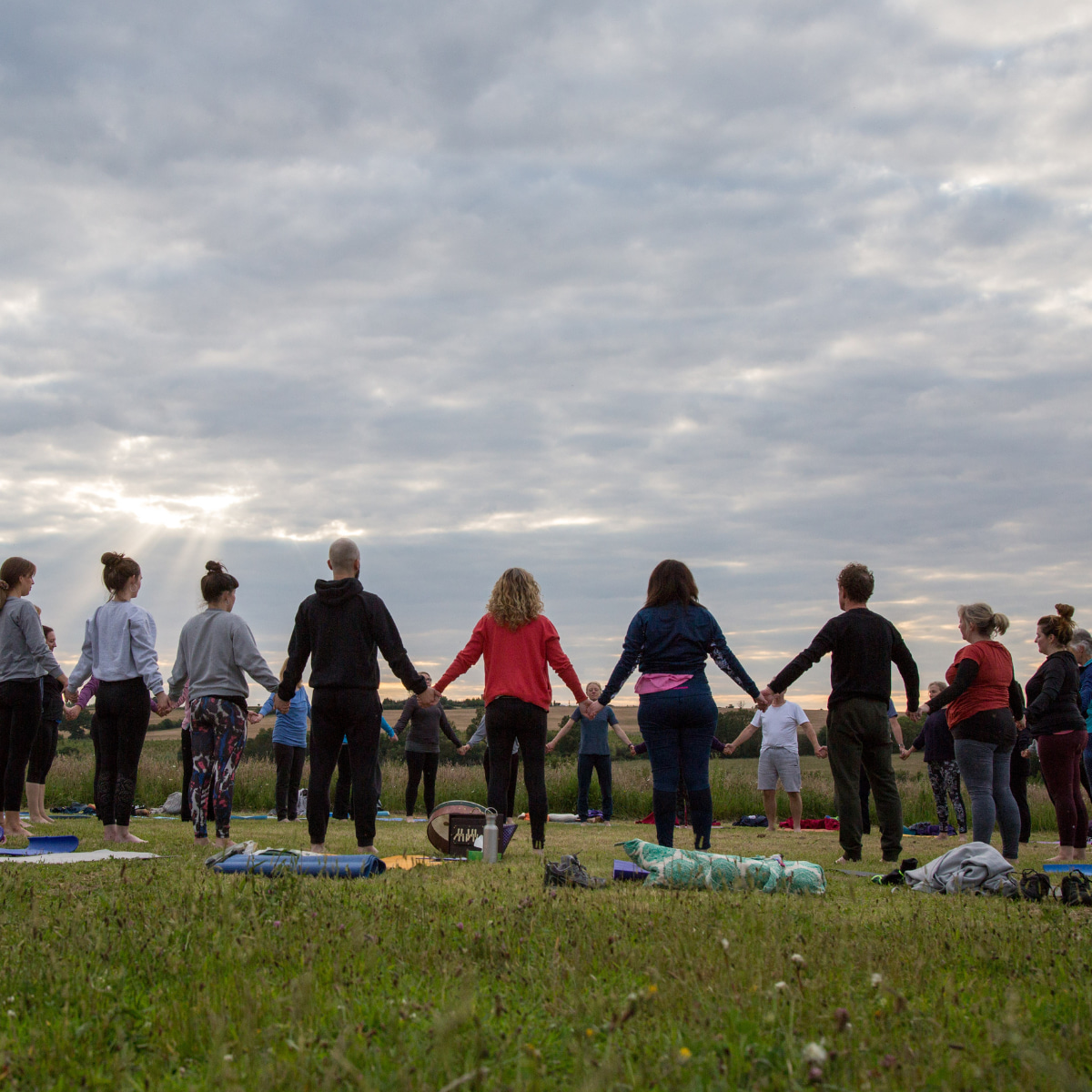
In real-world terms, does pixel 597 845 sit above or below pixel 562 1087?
below

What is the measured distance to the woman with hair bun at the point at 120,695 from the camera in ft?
26.9

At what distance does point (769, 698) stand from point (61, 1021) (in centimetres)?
663

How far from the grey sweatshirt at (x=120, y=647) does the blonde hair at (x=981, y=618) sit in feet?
23.3

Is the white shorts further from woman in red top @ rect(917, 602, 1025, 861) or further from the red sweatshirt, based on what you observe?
the red sweatshirt

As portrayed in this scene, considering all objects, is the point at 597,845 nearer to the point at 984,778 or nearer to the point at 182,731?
the point at 984,778

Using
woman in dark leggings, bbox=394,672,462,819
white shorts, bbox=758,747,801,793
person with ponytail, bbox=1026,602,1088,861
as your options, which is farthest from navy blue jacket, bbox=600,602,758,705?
woman in dark leggings, bbox=394,672,462,819

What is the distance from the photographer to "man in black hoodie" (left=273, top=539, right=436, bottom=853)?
298 inches

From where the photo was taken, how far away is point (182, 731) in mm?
10734

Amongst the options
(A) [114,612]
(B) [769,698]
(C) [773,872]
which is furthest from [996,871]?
(A) [114,612]

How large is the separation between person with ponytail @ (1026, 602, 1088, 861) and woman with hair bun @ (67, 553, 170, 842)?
25.4ft

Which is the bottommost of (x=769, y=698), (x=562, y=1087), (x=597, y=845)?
(x=597, y=845)

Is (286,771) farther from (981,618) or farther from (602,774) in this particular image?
(981,618)

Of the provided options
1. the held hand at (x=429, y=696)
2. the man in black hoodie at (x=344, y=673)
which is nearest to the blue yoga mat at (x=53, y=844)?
the man in black hoodie at (x=344, y=673)

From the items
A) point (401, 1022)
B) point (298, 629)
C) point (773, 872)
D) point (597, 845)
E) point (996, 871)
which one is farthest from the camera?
point (597, 845)
